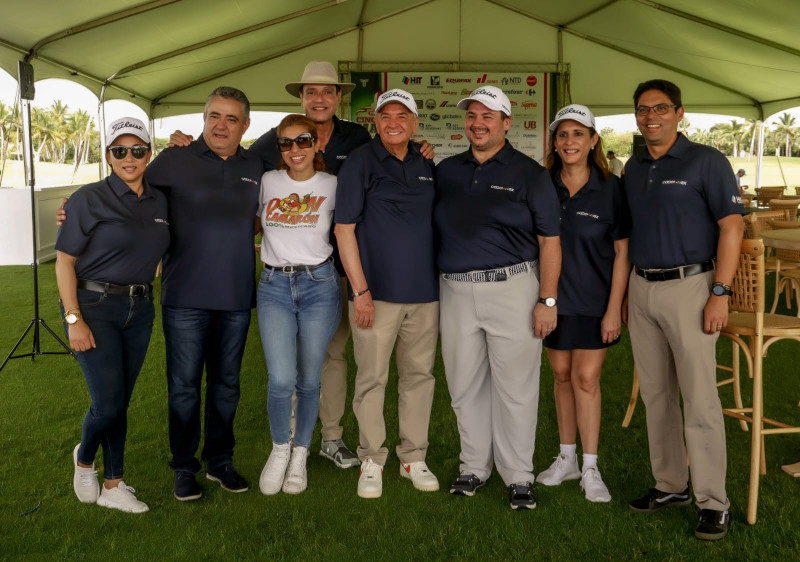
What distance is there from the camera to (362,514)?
9.86ft

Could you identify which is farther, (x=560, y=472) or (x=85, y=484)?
(x=560, y=472)

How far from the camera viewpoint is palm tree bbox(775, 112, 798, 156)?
65.1 m

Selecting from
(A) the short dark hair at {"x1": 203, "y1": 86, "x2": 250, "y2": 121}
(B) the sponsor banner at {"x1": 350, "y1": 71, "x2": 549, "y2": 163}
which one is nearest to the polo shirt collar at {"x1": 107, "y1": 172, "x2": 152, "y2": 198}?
(A) the short dark hair at {"x1": 203, "y1": 86, "x2": 250, "y2": 121}

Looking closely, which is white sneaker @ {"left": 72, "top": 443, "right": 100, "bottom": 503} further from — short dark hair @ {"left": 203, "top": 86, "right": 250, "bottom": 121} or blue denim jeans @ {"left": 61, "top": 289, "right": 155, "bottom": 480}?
short dark hair @ {"left": 203, "top": 86, "right": 250, "bottom": 121}

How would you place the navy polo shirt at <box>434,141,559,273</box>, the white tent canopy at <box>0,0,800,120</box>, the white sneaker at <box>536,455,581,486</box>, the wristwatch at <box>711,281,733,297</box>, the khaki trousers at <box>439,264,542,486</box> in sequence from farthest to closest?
the white tent canopy at <box>0,0,800,120</box> < the white sneaker at <box>536,455,581,486</box> < the khaki trousers at <box>439,264,542,486</box> < the navy polo shirt at <box>434,141,559,273</box> < the wristwatch at <box>711,281,733,297</box>

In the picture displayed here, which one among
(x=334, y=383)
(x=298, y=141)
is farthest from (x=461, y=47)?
(x=298, y=141)

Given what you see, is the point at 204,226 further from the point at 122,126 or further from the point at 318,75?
the point at 318,75

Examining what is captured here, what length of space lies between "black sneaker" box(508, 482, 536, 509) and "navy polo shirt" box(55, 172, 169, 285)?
177 cm

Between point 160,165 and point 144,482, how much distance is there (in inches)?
57.3

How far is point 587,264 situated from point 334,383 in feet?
4.70

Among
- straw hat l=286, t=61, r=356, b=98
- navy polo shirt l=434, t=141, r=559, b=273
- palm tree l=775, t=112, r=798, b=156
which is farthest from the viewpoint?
palm tree l=775, t=112, r=798, b=156

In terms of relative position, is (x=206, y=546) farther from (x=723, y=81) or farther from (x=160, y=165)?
(x=723, y=81)

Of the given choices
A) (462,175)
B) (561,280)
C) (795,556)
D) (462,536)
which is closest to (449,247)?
(462,175)

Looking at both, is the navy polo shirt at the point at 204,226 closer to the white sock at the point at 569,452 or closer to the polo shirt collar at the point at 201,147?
the polo shirt collar at the point at 201,147
